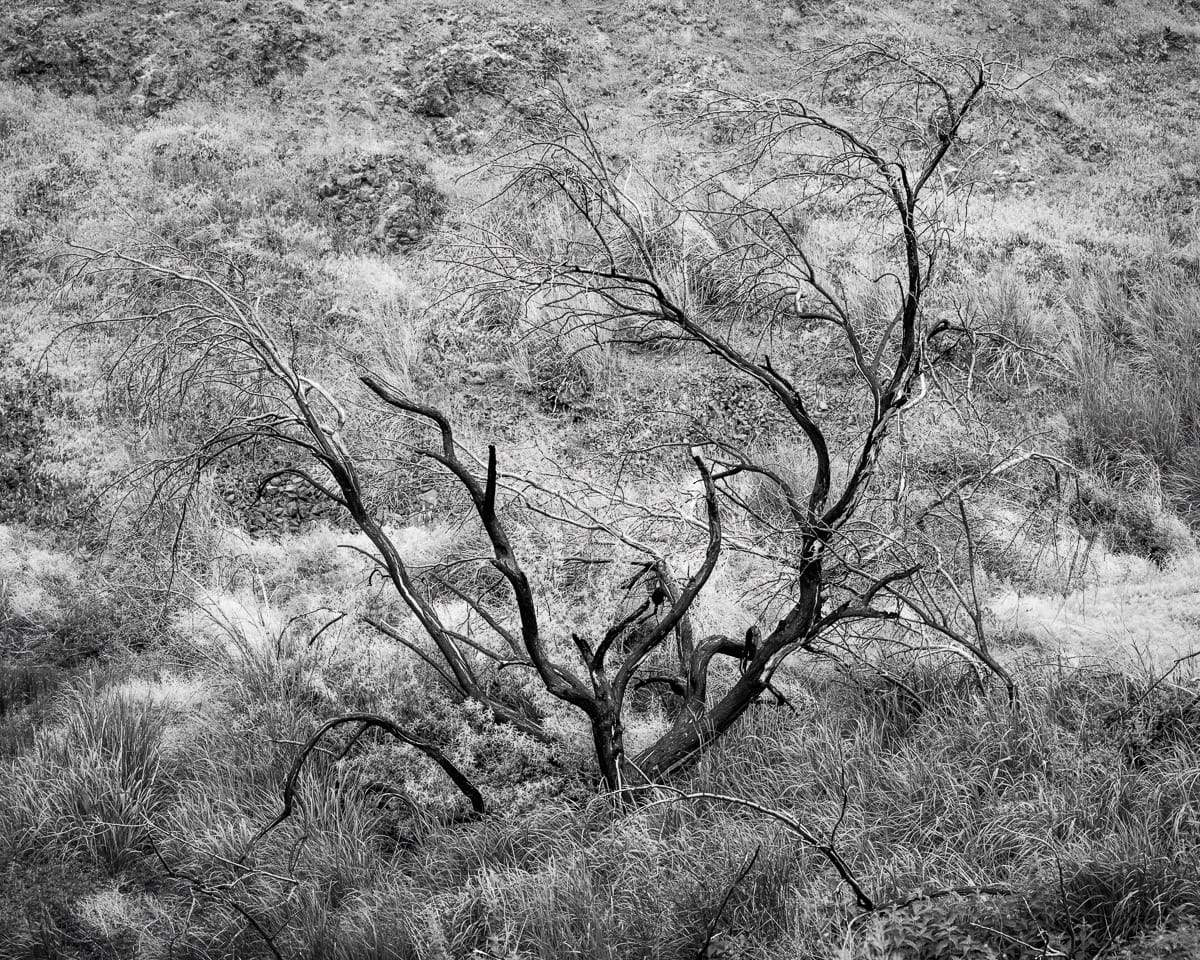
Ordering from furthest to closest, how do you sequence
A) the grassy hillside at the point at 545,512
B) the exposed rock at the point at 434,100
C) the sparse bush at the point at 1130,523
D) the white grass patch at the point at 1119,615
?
1. the exposed rock at the point at 434,100
2. the sparse bush at the point at 1130,523
3. the white grass patch at the point at 1119,615
4. the grassy hillside at the point at 545,512

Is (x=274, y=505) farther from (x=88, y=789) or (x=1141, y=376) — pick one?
(x=1141, y=376)

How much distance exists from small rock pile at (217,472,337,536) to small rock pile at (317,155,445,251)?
4.15m

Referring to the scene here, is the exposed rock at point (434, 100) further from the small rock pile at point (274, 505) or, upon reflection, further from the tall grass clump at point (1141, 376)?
the tall grass clump at point (1141, 376)

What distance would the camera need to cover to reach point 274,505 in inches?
351

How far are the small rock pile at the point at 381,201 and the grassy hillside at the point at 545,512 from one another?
0.07m

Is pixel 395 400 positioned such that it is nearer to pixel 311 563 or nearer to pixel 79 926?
pixel 79 926

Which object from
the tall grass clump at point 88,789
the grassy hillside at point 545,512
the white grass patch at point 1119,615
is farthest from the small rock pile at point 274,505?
the white grass patch at point 1119,615

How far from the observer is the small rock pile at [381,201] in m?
12.3

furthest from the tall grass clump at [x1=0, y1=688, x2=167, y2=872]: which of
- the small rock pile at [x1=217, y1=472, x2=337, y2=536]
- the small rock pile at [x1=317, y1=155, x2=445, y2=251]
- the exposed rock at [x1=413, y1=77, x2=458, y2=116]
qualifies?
the exposed rock at [x1=413, y1=77, x2=458, y2=116]

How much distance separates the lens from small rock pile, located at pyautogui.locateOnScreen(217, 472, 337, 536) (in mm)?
8672

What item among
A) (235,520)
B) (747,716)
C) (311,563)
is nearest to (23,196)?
(235,520)

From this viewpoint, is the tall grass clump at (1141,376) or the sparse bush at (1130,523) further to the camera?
the tall grass clump at (1141,376)

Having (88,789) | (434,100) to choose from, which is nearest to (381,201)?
(434,100)

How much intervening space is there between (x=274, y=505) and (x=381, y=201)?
538 centimetres
